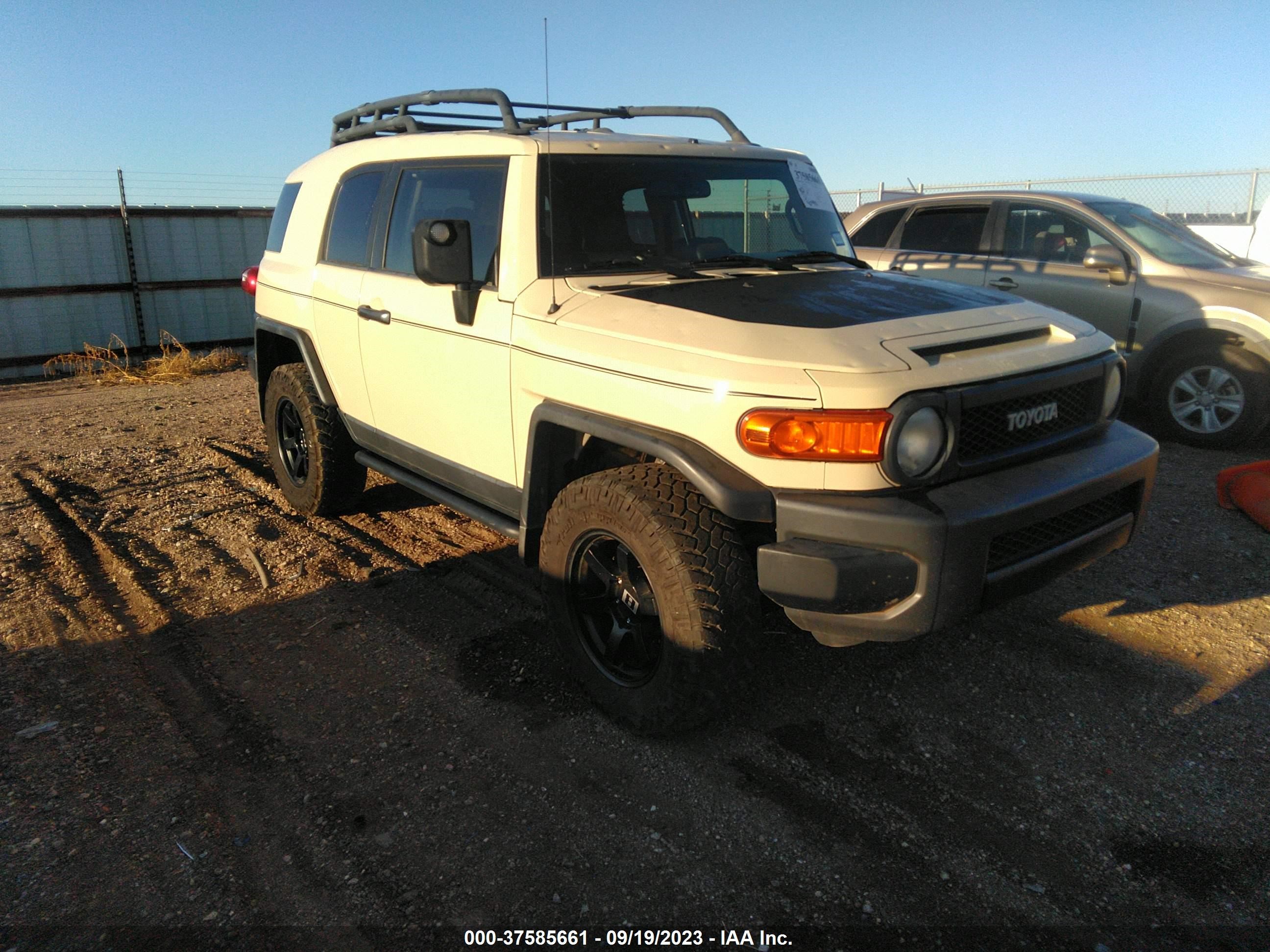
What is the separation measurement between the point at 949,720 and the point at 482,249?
2.61 meters

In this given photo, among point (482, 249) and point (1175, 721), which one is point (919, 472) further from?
point (482, 249)

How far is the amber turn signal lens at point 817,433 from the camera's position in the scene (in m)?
2.60

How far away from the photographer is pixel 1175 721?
3.24m

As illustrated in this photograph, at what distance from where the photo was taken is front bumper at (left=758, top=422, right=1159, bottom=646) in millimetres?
2541

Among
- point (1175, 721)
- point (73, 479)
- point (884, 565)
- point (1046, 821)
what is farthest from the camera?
point (73, 479)

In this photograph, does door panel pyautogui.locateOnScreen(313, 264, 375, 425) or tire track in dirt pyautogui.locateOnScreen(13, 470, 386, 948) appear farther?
door panel pyautogui.locateOnScreen(313, 264, 375, 425)

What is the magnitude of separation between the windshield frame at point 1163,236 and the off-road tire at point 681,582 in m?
5.59

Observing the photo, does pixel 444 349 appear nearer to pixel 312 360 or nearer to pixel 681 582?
pixel 312 360

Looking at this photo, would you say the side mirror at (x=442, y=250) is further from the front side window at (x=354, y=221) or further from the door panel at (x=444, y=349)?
the front side window at (x=354, y=221)

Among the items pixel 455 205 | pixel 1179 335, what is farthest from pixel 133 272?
pixel 1179 335

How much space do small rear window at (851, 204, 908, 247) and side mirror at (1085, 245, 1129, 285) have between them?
1770 millimetres

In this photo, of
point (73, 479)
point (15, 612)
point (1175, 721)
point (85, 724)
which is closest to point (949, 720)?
point (1175, 721)

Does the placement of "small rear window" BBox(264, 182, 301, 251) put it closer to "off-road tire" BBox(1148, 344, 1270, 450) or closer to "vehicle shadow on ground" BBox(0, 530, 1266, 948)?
"vehicle shadow on ground" BBox(0, 530, 1266, 948)

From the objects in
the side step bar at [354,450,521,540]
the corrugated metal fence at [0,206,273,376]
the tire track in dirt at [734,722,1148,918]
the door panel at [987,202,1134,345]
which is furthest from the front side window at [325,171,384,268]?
the corrugated metal fence at [0,206,273,376]
